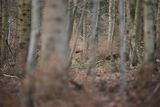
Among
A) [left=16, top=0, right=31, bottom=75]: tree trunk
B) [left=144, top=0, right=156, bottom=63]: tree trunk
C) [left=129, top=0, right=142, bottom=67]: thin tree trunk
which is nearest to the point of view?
[left=144, top=0, right=156, bottom=63]: tree trunk

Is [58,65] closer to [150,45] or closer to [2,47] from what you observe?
[150,45]

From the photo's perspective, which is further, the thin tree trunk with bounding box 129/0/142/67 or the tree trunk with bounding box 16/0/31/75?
the thin tree trunk with bounding box 129/0/142/67

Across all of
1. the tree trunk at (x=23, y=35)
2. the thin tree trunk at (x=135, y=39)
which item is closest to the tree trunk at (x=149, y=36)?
the tree trunk at (x=23, y=35)

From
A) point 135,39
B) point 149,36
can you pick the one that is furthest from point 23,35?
point 135,39

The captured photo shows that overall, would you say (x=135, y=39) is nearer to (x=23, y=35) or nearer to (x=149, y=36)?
(x=23, y=35)

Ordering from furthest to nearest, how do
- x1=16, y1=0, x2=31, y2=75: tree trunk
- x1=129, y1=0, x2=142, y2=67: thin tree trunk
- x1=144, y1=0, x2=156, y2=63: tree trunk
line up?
x1=129, y1=0, x2=142, y2=67: thin tree trunk
x1=16, y1=0, x2=31, y2=75: tree trunk
x1=144, y1=0, x2=156, y2=63: tree trunk

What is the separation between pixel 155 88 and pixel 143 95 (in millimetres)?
341

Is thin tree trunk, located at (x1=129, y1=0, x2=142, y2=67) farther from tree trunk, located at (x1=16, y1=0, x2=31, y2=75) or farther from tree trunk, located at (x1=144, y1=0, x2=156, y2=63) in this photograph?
tree trunk, located at (x1=144, y1=0, x2=156, y2=63)

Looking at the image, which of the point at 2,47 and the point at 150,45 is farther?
the point at 2,47

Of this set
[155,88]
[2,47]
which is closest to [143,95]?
[155,88]

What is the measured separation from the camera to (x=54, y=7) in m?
9.35

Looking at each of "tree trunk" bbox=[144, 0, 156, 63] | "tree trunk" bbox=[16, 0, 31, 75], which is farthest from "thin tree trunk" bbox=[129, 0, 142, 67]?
"tree trunk" bbox=[144, 0, 156, 63]

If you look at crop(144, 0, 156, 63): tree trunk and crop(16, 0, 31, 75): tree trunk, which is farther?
crop(16, 0, 31, 75): tree trunk

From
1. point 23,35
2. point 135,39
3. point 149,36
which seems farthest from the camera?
point 135,39
